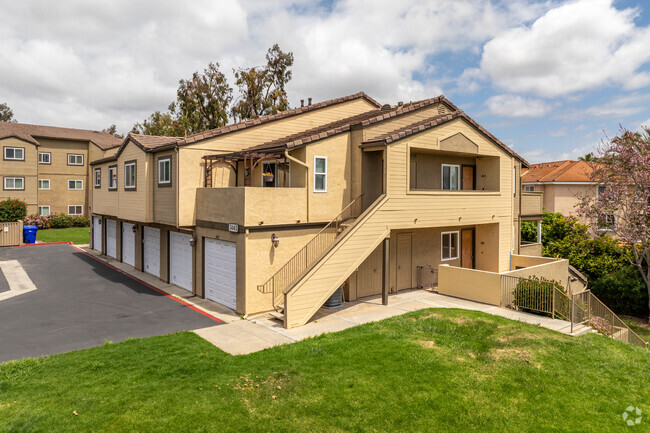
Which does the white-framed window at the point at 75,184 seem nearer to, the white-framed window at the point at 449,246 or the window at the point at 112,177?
the window at the point at 112,177

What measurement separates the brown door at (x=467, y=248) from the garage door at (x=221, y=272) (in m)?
11.6

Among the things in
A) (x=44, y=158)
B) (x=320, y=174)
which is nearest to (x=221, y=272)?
(x=320, y=174)

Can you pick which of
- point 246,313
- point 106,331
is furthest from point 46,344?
point 246,313

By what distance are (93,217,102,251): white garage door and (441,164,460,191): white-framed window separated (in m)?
21.9

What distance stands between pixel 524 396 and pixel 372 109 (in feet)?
54.7

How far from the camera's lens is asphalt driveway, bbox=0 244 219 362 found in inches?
454

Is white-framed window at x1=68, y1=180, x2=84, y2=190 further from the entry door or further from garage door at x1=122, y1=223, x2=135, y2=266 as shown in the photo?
→ the entry door

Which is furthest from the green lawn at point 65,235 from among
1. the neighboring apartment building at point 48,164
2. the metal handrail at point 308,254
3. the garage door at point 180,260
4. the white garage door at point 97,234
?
the metal handrail at point 308,254

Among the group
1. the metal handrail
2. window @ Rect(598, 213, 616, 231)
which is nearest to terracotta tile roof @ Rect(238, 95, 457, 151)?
the metal handrail

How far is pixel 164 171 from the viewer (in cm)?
1714

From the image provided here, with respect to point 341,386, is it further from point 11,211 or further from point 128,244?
point 11,211

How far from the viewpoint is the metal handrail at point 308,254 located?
1461 centimetres

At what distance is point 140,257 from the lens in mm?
22141

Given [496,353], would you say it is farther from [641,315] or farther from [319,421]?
[641,315]
